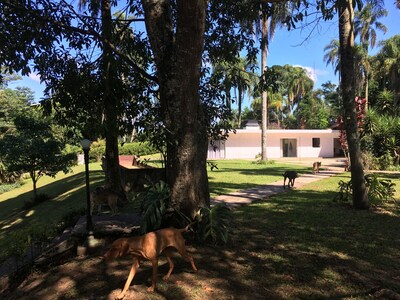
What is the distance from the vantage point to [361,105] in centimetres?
1755

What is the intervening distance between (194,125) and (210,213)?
132 centimetres

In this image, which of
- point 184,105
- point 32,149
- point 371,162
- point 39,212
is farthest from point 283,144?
point 184,105

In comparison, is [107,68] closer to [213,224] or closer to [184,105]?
[184,105]

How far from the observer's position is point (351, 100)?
8258 millimetres

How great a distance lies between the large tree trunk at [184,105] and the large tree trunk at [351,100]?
4.38 meters

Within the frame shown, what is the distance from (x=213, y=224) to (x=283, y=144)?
1237 inches

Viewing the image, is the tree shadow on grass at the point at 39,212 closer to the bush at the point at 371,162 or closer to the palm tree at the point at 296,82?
the bush at the point at 371,162

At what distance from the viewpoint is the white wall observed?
112ft

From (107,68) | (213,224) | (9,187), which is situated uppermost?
(107,68)

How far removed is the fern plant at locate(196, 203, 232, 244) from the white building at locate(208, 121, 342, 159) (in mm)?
28308

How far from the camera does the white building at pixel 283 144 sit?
34.0m

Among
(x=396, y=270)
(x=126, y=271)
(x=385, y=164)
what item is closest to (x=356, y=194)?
(x=396, y=270)

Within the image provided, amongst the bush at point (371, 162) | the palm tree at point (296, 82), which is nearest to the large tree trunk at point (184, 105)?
the bush at point (371, 162)

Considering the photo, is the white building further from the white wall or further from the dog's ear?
the dog's ear
